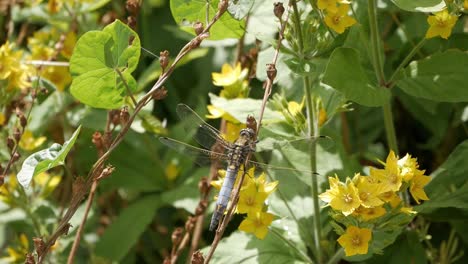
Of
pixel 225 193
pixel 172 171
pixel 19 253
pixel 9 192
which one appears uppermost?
pixel 225 193

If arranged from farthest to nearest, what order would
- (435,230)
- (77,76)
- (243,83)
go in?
(435,230)
(243,83)
(77,76)

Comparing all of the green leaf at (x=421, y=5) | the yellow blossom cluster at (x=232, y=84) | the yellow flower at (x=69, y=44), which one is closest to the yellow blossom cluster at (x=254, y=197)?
the yellow blossom cluster at (x=232, y=84)

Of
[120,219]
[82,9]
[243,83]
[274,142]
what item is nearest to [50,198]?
[120,219]

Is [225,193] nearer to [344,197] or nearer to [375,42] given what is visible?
[344,197]

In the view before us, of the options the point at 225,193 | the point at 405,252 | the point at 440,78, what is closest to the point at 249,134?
the point at 225,193

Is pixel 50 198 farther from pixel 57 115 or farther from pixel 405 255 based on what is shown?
pixel 405 255

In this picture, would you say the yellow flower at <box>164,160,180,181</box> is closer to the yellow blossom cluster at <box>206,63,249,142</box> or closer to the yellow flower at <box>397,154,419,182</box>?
the yellow blossom cluster at <box>206,63,249,142</box>

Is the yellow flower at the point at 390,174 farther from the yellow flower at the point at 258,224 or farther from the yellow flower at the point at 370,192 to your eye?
the yellow flower at the point at 258,224
